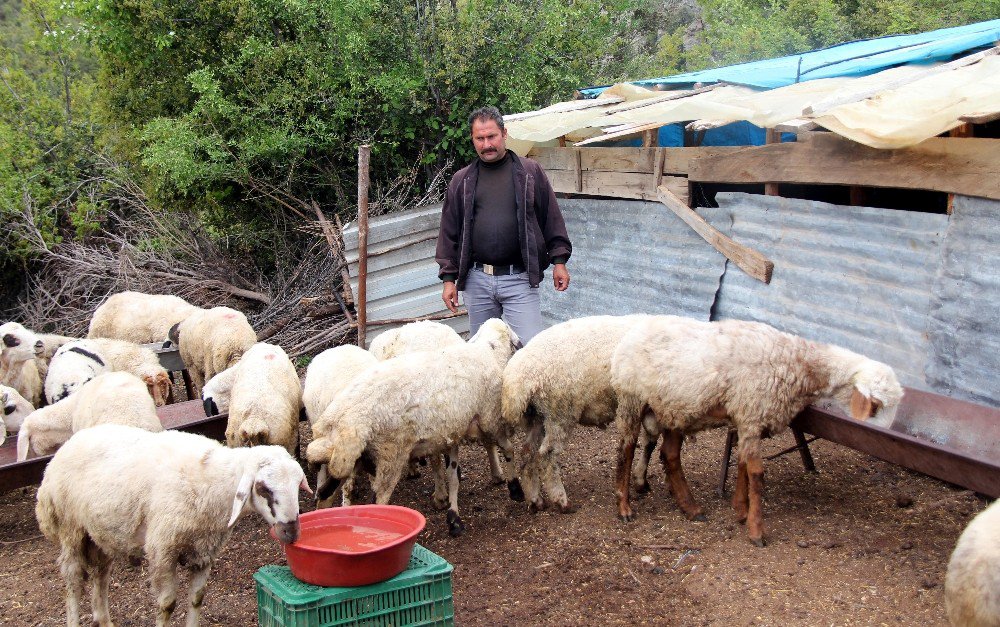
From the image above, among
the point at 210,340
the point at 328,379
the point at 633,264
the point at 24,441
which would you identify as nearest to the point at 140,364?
the point at 210,340

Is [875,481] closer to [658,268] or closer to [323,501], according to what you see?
[658,268]

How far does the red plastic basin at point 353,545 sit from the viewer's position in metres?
4.04

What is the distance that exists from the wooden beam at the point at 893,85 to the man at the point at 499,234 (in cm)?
202

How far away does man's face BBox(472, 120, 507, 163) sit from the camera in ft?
22.0

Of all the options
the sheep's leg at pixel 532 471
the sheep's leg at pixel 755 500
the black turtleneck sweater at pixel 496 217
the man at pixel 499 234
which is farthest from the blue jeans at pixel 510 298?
the sheep's leg at pixel 755 500

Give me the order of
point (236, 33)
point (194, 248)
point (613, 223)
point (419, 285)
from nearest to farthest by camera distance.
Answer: point (613, 223) < point (419, 285) < point (236, 33) < point (194, 248)

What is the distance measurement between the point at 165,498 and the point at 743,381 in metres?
3.40

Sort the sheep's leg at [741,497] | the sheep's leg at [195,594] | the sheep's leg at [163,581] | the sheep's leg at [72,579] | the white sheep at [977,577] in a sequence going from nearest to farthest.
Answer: the white sheep at [977,577]
the sheep's leg at [163,581]
the sheep's leg at [195,594]
the sheep's leg at [72,579]
the sheep's leg at [741,497]

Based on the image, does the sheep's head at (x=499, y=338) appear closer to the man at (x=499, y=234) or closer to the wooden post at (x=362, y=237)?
the man at (x=499, y=234)

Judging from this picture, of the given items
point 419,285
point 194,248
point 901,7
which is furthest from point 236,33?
point 901,7

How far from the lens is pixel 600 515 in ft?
20.4

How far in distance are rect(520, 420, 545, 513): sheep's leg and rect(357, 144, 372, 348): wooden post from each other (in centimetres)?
407

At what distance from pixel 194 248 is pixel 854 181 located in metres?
9.18

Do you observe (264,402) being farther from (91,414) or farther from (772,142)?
(772,142)
